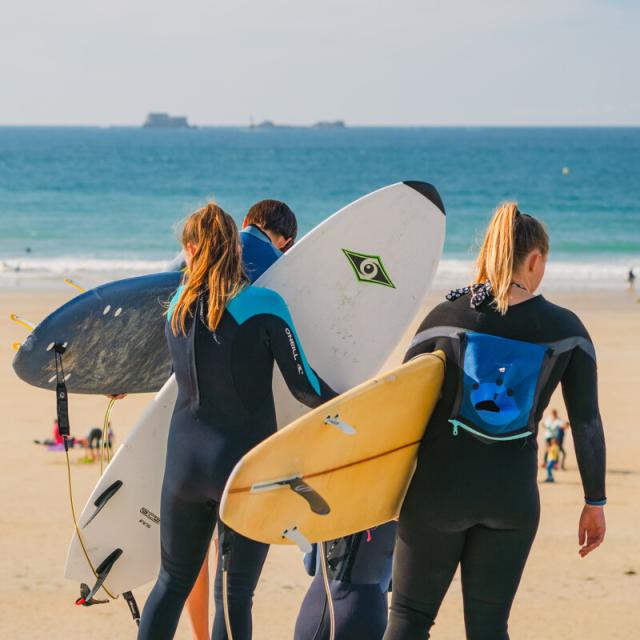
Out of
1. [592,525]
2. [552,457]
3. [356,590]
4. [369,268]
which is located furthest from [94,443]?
[592,525]

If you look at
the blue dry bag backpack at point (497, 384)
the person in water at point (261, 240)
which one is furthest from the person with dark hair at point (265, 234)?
the blue dry bag backpack at point (497, 384)

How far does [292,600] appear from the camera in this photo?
4129 mm

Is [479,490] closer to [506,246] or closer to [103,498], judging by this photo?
[506,246]

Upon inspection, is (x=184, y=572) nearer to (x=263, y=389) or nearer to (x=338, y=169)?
(x=263, y=389)

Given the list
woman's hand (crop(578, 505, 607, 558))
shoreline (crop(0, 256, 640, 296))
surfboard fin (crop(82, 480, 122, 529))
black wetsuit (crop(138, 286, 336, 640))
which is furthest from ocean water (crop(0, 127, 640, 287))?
surfboard fin (crop(82, 480, 122, 529))

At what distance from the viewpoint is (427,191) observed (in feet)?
12.1

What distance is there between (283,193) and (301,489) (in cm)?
4964

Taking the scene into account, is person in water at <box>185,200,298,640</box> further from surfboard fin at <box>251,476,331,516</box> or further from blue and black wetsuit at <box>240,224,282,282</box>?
surfboard fin at <box>251,476,331,516</box>

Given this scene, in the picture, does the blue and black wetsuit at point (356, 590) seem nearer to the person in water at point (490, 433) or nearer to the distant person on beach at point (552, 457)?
the person in water at point (490, 433)

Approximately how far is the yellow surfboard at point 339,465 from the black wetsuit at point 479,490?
109mm

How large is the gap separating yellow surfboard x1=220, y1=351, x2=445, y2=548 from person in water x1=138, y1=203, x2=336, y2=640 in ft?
0.50

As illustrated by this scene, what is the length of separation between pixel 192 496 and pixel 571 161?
75.0 metres

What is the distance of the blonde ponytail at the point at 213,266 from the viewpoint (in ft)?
8.97

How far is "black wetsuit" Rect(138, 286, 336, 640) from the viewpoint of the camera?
2.72 metres
